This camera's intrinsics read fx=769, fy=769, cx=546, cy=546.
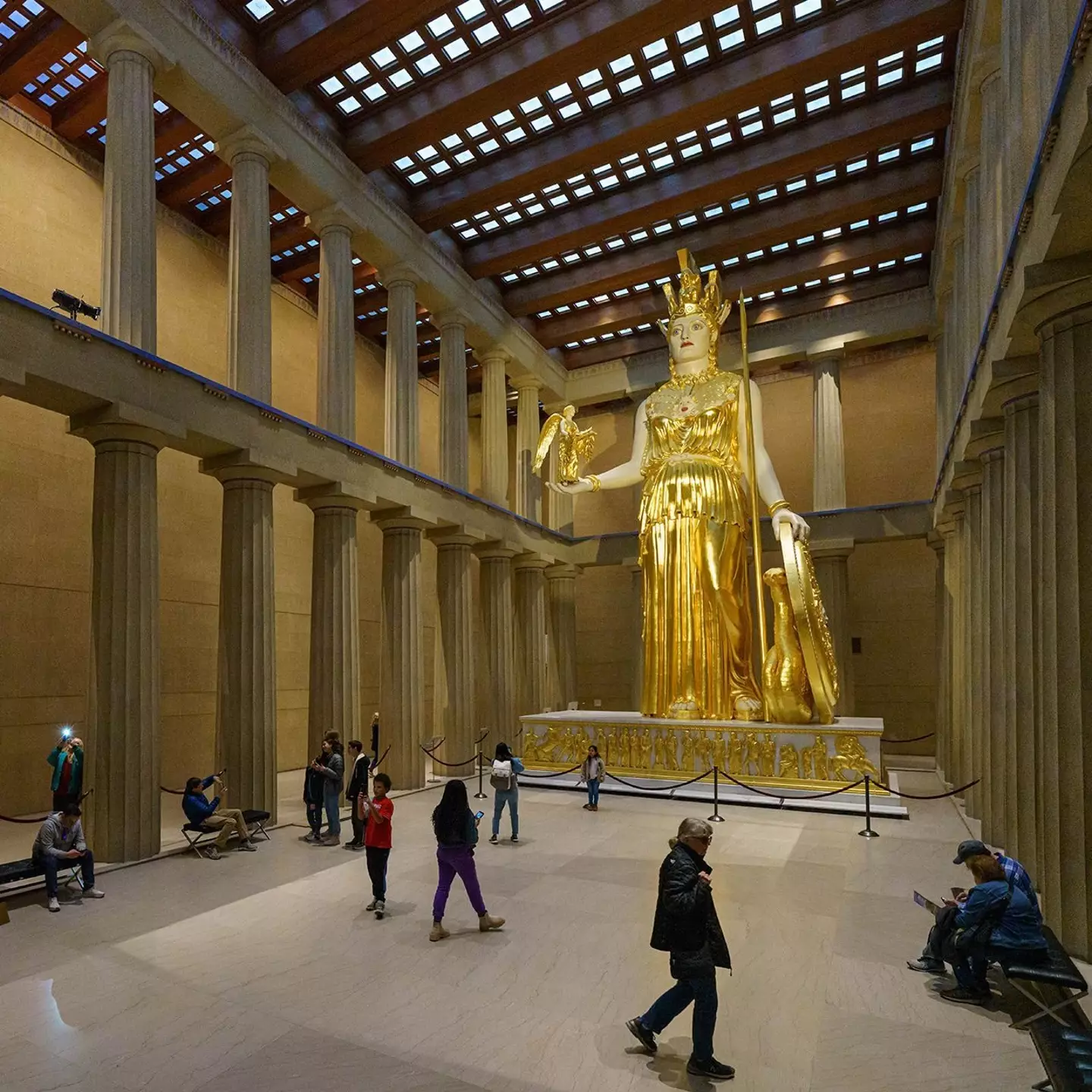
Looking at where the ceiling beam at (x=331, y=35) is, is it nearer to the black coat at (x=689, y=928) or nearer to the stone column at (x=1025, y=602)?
the stone column at (x=1025, y=602)

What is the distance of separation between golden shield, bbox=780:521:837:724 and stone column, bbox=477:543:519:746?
23.2ft

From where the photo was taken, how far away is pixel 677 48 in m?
11.6

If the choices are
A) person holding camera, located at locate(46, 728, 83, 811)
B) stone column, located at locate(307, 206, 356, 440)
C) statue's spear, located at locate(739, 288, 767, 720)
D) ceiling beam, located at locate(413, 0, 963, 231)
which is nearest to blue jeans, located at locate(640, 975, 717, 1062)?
statue's spear, located at locate(739, 288, 767, 720)

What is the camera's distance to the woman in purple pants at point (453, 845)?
18.5ft

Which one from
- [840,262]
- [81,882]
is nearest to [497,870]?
[81,882]

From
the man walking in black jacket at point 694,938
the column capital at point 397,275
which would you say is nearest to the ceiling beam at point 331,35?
the column capital at point 397,275

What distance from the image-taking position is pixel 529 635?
60.2 ft

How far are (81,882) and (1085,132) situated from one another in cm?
941

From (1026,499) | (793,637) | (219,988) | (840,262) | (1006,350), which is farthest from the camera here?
(840,262)

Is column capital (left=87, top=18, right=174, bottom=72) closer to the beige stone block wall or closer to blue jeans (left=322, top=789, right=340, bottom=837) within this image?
the beige stone block wall

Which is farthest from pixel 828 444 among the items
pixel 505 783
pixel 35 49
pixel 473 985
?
pixel 35 49

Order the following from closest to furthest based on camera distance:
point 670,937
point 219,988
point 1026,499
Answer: point 670,937 → point 219,988 → point 1026,499

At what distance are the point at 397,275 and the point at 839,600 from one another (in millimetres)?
11418

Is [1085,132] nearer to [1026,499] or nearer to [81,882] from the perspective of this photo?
[1026,499]
